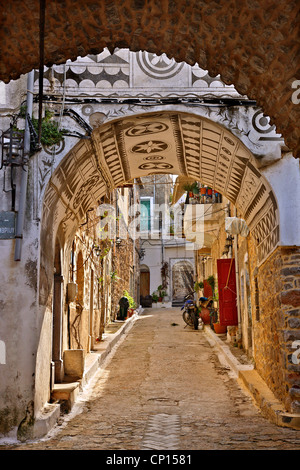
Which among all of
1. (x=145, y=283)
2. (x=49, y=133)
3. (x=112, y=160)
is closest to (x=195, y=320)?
(x=112, y=160)

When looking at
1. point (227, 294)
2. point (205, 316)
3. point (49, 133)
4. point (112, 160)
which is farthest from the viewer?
point (205, 316)

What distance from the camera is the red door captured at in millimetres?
13727

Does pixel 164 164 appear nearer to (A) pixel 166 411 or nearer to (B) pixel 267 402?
(A) pixel 166 411

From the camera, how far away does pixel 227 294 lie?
45.5ft

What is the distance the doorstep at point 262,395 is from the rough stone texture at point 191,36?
3.83 meters

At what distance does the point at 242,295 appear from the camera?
12.9 m

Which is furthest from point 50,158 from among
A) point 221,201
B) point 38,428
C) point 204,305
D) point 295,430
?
point 204,305

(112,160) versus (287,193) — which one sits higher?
(112,160)

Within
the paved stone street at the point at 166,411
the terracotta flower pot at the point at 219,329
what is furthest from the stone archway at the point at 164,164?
the terracotta flower pot at the point at 219,329

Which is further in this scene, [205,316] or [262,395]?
[205,316]

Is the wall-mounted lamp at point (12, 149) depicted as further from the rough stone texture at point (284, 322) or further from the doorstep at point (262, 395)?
the doorstep at point (262, 395)

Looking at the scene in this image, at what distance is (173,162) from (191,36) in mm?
5640

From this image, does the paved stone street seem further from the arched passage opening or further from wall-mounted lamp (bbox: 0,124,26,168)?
wall-mounted lamp (bbox: 0,124,26,168)

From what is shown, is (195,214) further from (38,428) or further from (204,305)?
(38,428)
